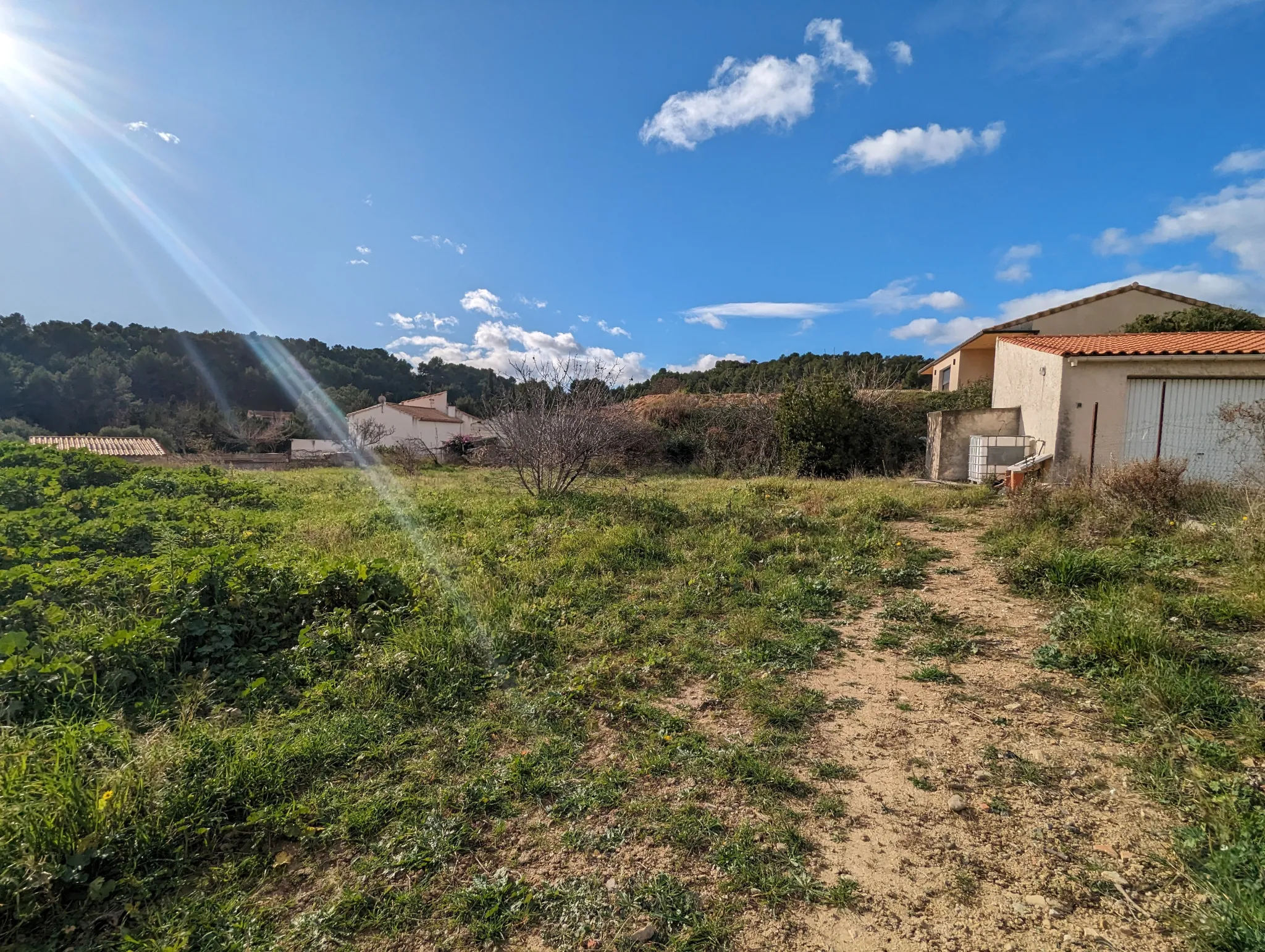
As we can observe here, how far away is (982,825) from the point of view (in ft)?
7.36

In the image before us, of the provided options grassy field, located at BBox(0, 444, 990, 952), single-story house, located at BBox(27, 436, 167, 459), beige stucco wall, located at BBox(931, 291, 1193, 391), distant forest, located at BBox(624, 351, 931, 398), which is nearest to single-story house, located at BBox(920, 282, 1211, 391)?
beige stucco wall, located at BBox(931, 291, 1193, 391)

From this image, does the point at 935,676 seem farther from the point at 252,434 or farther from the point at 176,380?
the point at 176,380

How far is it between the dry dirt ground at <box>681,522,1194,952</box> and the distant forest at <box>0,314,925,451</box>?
19379mm

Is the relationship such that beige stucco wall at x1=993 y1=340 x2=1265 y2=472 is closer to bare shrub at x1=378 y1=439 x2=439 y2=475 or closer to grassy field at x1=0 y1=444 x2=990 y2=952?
grassy field at x1=0 y1=444 x2=990 y2=952

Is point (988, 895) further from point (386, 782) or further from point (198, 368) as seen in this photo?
point (198, 368)

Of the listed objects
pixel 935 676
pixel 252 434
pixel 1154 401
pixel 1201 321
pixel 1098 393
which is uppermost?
pixel 1201 321

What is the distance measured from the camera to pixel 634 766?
2723mm

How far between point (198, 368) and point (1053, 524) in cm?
5580

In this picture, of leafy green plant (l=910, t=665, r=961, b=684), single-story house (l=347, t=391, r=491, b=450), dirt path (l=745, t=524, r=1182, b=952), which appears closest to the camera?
dirt path (l=745, t=524, r=1182, b=952)

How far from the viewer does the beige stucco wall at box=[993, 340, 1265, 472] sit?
29.1 feet

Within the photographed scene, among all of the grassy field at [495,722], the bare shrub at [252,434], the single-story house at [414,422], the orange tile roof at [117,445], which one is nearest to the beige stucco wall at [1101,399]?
the grassy field at [495,722]

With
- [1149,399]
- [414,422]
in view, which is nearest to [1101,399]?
[1149,399]

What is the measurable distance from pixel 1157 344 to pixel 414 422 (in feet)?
117

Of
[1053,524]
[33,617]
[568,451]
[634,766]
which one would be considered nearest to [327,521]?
[568,451]
